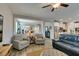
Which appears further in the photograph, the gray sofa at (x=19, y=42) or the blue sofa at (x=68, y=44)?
the gray sofa at (x=19, y=42)

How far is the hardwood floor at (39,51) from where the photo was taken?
2.03 meters

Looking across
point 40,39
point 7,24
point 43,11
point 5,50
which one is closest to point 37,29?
Answer: point 40,39

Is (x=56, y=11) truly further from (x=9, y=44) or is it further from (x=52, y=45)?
(x=9, y=44)

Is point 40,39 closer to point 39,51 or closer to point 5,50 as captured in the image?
point 39,51

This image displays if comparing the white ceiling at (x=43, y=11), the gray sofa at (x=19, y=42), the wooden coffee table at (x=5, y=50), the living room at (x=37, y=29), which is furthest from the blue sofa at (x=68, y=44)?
the wooden coffee table at (x=5, y=50)

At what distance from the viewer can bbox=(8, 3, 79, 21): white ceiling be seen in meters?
1.99

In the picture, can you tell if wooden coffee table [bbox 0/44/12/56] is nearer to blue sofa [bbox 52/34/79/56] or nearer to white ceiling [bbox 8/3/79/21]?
white ceiling [bbox 8/3/79/21]

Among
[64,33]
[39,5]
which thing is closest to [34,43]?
[64,33]

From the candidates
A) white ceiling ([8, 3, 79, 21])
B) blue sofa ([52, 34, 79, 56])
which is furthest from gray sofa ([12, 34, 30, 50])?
blue sofa ([52, 34, 79, 56])

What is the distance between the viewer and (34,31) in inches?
84.9

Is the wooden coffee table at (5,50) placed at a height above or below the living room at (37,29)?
below

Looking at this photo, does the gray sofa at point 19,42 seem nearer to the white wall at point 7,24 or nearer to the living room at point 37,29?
the living room at point 37,29

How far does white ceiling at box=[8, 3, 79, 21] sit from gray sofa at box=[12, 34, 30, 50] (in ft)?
1.59

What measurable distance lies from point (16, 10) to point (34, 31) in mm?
561
